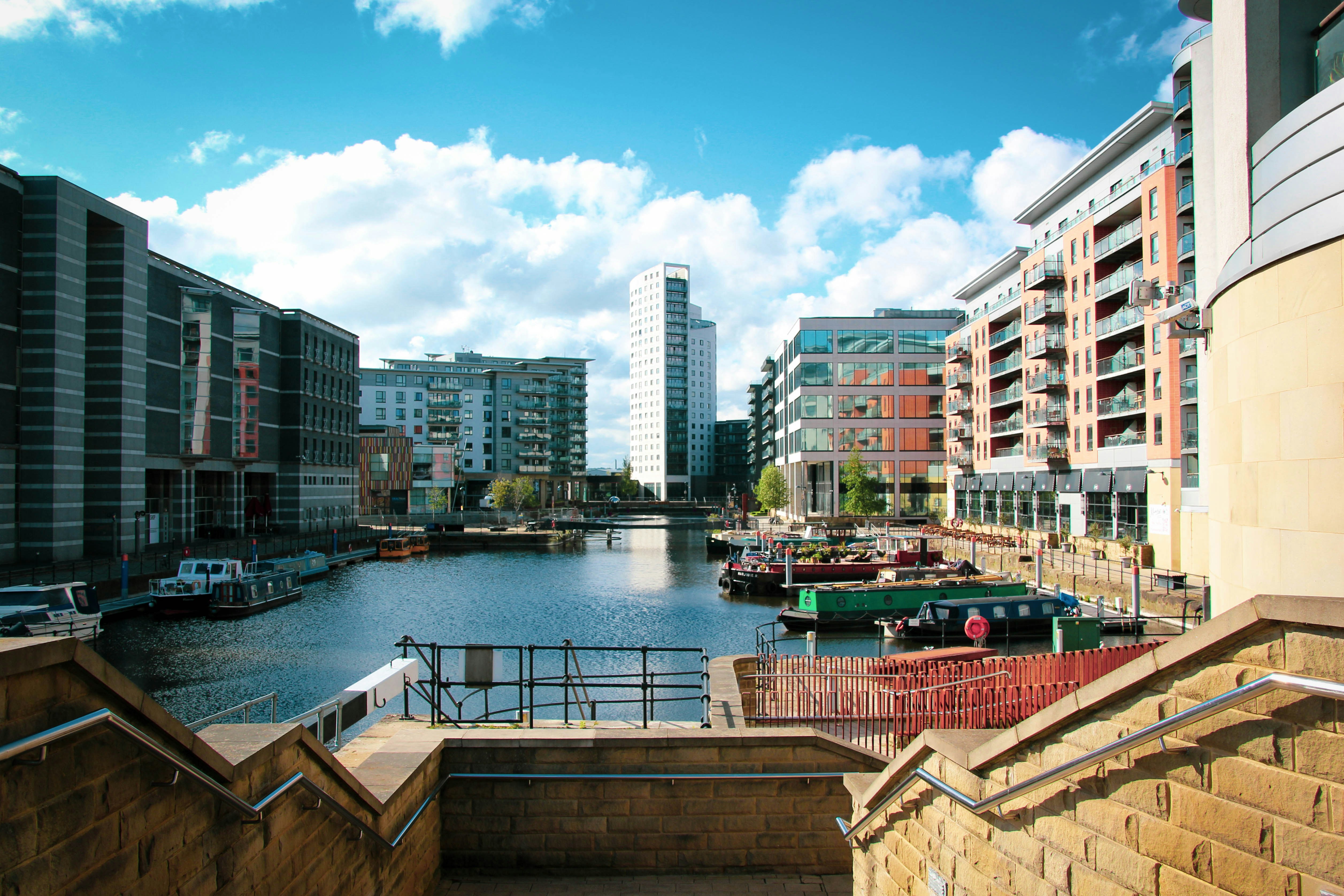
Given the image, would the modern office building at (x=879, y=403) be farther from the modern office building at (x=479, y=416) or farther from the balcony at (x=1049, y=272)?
the modern office building at (x=479, y=416)

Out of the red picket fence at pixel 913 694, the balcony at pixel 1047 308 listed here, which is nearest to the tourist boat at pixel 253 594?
the red picket fence at pixel 913 694

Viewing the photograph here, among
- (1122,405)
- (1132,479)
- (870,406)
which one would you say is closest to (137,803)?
(1132,479)

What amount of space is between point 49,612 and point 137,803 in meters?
26.7

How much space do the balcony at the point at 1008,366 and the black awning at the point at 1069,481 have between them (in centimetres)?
1139

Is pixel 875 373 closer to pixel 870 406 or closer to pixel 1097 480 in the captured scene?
pixel 870 406

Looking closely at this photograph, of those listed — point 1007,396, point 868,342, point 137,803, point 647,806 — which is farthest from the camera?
point 868,342

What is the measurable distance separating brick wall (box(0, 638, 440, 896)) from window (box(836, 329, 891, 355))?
3298 inches

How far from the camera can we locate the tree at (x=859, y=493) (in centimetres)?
7788

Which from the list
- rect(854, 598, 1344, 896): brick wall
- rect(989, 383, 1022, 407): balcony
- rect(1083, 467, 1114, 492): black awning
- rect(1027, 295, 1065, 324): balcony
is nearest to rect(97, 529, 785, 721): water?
rect(854, 598, 1344, 896): brick wall

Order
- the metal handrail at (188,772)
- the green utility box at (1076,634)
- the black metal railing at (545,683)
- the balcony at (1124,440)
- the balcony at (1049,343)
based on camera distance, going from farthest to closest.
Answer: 1. the balcony at (1049,343)
2. the balcony at (1124,440)
3. the green utility box at (1076,634)
4. the black metal railing at (545,683)
5. the metal handrail at (188,772)

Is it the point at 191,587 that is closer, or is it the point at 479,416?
the point at 191,587

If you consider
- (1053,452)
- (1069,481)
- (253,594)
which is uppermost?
(1053,452)

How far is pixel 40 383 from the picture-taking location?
38.7 m

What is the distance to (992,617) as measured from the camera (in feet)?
95.6
